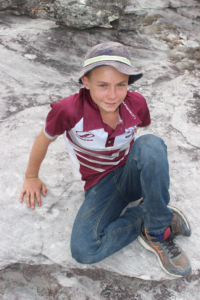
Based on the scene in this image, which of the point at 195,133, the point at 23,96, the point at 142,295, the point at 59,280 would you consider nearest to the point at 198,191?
the point at 195,133

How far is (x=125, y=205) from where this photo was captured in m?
1.39

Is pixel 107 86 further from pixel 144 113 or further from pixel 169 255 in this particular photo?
pixel 169 255

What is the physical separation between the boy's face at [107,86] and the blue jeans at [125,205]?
0.21 meters

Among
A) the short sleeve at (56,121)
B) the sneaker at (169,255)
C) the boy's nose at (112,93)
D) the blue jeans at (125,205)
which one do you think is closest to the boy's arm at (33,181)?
the short sleeve at (56,121)

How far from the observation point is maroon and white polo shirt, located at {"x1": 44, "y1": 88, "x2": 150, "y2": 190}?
1173 mm

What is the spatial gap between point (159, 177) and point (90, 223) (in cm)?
43

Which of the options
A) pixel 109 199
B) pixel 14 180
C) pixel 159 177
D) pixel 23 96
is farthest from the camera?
pixel 23 96

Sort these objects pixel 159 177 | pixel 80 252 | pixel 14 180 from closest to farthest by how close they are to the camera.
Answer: pixel 159 177
pixel 80 252
pixel 14 180

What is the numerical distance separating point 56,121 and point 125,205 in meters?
0.60

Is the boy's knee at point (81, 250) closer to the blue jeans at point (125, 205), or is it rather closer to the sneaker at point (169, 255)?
the blue jeans at point (125, 205)

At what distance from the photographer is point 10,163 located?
1.60 metres

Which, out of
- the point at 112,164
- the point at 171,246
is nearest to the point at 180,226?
the point at 171,246

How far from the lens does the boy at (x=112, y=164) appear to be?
42.6 inches

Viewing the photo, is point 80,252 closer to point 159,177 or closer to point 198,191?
point 159,177
